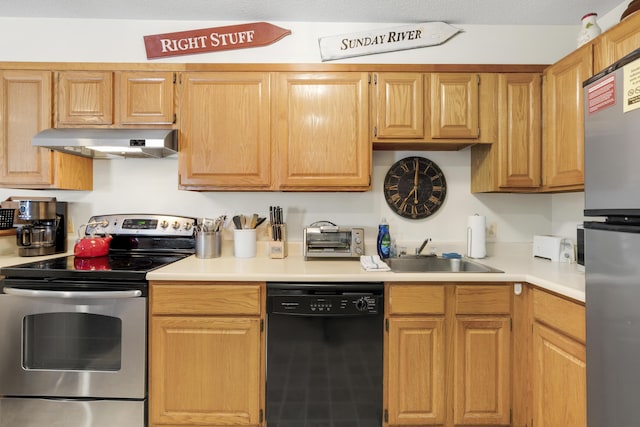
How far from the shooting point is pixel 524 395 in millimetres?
1630

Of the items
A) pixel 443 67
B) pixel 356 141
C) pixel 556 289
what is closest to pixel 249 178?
pixel 356 141

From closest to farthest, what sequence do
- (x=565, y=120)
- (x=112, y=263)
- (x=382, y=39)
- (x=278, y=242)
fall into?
(x=565, y=120)
(x=112, y=263)
(x=278, y=242)
(x=382, y=39)

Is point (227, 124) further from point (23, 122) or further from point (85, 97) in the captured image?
point (23, 122)

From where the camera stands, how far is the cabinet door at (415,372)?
164 cm

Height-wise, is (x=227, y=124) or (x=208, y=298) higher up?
(x=227, y=124)

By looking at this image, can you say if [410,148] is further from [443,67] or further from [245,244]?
[245,244]

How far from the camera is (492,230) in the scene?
2.31 metres

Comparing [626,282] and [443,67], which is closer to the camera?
[626,282]

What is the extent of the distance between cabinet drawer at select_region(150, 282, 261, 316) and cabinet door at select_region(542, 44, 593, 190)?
1.81m

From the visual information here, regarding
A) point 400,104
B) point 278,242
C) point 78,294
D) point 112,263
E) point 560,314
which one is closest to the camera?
point 560,314

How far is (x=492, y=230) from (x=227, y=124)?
197 cm

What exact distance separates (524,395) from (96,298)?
224cm

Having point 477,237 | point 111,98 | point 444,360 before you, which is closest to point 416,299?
point 444,360

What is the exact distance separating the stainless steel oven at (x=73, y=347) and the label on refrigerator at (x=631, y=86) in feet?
6.61
